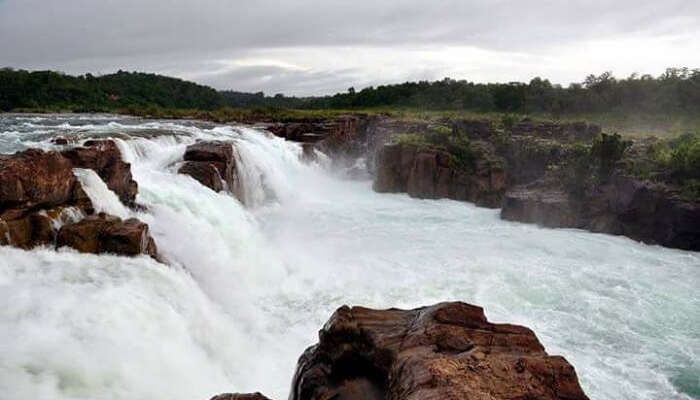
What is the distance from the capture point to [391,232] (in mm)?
17875

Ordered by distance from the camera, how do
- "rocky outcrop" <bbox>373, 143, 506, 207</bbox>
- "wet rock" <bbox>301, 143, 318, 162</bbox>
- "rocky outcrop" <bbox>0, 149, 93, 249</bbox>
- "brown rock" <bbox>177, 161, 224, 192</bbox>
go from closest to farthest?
"rocky outcrop" <bbox>0, 149, 93, 249</bbox>, "brown rock" <bbox>177, 161, 224, 192</bbox>, "rocky outcrop" <bbox>373, 143, 506, 207</bbox>, "wet rock" <bbox>301, 143, 318, 162</bbox>

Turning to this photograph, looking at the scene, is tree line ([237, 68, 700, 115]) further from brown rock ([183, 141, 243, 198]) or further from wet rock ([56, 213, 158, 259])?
wet rock ([56, 213, 158, 259])

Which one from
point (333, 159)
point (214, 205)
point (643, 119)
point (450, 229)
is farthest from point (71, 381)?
point (643, 119)

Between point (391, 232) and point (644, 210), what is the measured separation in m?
8.53

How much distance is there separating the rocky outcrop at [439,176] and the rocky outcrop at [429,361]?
18.4 meters

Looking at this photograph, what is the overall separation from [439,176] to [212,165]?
1102 centimetres

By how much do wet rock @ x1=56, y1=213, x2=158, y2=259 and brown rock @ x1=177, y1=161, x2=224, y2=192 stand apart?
6.50 metres

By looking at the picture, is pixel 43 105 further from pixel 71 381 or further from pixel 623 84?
pixel 623 84

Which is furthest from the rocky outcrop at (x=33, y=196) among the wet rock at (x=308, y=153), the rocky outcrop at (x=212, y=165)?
the wet rock at (x=308, y=153)

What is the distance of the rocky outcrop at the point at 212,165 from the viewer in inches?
647

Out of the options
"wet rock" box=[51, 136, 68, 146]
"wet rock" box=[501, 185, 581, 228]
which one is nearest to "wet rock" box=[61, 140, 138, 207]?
"wet rock" box=[51, 136, 68, 146]

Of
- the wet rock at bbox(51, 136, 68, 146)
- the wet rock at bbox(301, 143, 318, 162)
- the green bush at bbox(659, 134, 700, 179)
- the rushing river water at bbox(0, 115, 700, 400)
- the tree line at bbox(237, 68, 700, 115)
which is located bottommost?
the rushing river water at bbox(0, 115, 700, 400)

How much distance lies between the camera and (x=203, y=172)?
16469mm

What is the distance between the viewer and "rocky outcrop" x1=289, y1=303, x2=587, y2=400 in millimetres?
4211
